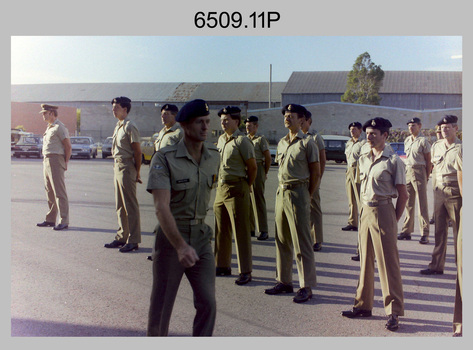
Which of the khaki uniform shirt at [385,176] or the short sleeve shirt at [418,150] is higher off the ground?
the short sleeve shirt at [418,150]

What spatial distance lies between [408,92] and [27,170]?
105ft

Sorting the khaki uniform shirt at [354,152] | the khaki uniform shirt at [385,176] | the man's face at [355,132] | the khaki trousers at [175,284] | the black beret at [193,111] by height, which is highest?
the man's face at [355,132]

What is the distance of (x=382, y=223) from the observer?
4.72m

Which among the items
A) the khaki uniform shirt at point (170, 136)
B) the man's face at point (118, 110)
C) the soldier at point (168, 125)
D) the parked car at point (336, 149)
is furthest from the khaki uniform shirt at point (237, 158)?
the parked car at point (336, 149)

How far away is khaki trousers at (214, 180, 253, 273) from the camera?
6105 mm

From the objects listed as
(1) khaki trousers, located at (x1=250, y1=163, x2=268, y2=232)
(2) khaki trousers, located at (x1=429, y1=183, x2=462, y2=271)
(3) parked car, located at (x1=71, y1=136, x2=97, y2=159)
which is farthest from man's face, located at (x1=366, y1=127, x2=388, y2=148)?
(3) parked car, located at (x1=71, y1=136, x2=97, y2=159)

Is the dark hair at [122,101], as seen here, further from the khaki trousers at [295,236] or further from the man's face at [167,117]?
the khaki trousers at [295,236]

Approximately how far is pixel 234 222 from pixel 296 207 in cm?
99

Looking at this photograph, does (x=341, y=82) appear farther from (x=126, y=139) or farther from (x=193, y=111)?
(x=193, y=111)

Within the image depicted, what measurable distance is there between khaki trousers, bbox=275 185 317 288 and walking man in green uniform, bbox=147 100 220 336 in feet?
6.93

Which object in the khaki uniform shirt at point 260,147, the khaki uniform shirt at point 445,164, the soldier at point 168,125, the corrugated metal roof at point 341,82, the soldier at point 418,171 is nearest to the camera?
the khaki uniform shirt at point 445,164

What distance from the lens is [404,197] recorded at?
15.6 feet

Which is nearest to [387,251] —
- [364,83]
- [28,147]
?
[28,147]

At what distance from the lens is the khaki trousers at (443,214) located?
6.05 metres
